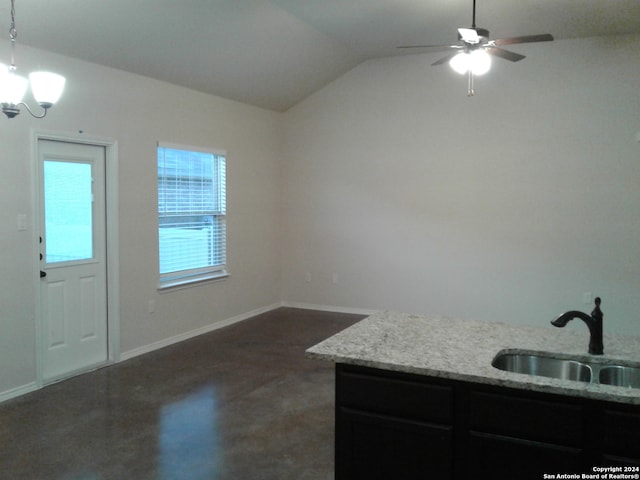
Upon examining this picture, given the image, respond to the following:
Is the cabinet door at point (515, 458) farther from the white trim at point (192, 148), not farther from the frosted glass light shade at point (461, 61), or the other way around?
the white trim at point (192, 148)

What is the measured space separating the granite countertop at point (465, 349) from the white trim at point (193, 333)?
10.1 ft

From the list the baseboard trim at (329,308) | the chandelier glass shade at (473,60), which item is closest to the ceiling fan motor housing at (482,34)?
the chandelier glass shade at (473,60)

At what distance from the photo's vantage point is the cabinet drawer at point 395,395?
2.09 metres

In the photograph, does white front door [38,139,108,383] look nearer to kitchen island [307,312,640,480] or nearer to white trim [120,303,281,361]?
white trim [120,303,281,361]

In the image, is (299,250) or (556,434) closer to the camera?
(556,434)

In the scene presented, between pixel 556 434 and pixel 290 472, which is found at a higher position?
pixel 556 434

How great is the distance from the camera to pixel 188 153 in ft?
18.7

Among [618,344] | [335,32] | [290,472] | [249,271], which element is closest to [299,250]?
[249,271]

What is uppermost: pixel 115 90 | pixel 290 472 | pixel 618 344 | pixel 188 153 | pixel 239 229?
pixel 115 90

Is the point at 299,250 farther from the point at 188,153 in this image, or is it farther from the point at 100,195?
the point at 100,195

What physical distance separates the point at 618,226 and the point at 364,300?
3.06 metres

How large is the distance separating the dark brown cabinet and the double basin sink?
275 millimetres

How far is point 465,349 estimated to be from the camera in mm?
2334

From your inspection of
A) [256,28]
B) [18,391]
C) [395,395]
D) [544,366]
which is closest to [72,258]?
[18,391]
